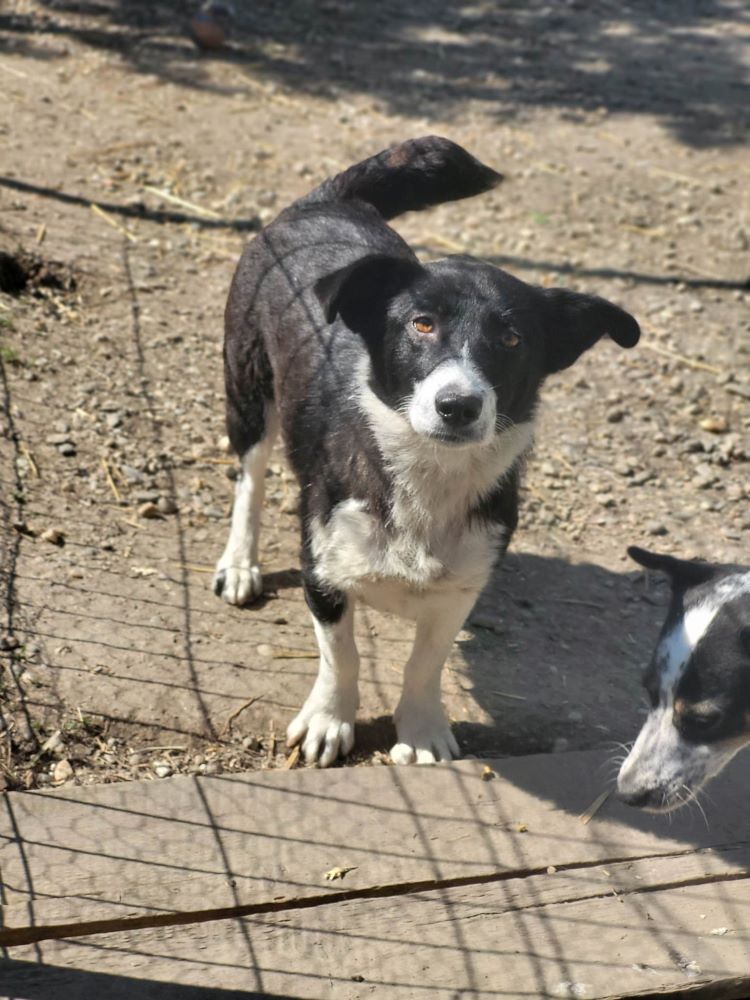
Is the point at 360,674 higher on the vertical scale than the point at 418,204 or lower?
lower

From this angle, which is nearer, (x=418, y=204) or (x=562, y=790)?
(x=562, y=790)

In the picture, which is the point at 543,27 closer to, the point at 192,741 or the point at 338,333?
the point at 338,333

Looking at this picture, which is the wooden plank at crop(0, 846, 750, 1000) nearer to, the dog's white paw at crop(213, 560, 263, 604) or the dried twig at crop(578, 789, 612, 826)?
the dried twig at crop(578, 789, 612, 826)

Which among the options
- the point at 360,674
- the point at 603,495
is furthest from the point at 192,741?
the point at 603,495

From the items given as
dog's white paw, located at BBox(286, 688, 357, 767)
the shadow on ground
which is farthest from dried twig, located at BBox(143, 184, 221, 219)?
dog's white paw, located at BBox(286, 688, 357, 767)

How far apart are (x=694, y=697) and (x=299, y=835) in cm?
118

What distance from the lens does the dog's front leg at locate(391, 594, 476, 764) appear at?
12.4 ft

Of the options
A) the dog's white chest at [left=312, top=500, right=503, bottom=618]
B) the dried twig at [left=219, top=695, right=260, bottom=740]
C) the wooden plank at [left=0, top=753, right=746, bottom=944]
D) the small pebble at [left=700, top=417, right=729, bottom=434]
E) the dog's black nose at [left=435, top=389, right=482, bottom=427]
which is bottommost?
the dried twig at [left=219, top=695, right=260, bottom=740]

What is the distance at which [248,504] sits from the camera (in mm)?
4508

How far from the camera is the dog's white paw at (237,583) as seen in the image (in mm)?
4395

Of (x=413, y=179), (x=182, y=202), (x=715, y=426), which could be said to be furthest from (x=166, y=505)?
(x=182, y=202)

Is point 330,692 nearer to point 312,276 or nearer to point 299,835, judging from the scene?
point 299,835

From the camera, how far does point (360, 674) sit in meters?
4.26

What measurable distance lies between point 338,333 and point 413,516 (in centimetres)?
76
